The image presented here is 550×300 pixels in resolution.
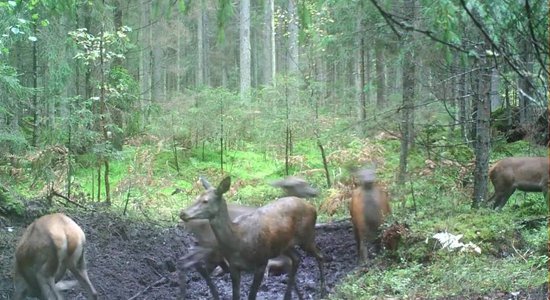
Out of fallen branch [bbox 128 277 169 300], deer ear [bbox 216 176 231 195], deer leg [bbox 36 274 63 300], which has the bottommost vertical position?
fallen branch [bbox 128 277 169 300]

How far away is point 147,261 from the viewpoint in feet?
35.0

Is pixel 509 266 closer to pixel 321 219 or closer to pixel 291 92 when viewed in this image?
pixel 321 219

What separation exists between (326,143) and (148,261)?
306 inches

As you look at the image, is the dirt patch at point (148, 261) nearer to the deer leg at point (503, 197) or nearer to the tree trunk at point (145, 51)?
the deer leg at point (503, 197)

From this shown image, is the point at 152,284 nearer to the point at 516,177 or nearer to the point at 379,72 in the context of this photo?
the point at 516,177

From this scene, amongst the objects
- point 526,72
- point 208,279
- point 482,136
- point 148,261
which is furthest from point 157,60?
point 526,72

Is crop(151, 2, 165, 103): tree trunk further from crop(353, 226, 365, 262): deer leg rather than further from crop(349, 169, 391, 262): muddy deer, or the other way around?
crop(353, 226, 365, 262): deer leg

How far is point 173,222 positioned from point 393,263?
519 cm

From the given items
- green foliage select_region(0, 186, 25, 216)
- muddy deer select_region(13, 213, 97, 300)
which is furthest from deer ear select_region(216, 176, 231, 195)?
green foliage select_region(0, 186, 25, 216)

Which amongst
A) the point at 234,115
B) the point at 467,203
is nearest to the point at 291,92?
the point at 234,115

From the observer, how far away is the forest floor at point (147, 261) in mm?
9500

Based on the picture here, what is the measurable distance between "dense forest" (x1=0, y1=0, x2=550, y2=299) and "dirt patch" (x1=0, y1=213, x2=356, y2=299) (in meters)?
0.04

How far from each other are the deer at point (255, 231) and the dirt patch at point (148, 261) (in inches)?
34.1

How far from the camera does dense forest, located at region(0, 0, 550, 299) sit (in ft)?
22.4
